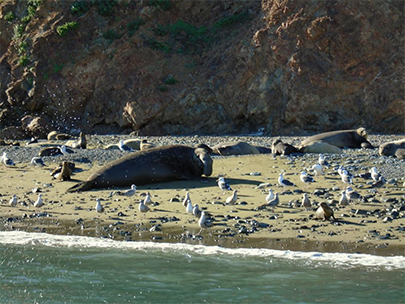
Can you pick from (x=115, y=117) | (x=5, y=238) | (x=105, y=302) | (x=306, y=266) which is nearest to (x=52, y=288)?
(x=105, y=302)

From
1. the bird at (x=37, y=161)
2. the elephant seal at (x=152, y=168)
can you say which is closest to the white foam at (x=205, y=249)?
the elephant seal at (x=152, y=168)

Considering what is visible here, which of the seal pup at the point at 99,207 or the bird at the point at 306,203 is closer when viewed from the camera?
the bird at the point at 306,203

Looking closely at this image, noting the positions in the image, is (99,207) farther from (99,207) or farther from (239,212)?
(239,212)

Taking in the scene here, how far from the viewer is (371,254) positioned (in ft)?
22.7

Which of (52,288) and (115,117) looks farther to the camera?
(115,117)

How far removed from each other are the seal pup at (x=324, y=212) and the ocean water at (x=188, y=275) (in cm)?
128

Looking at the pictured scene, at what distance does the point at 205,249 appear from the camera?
7.39 meters

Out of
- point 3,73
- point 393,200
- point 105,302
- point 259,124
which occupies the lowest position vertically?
point 105,302

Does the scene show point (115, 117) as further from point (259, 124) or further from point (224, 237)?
point (224, 237)

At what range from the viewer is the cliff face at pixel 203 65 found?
2152cm

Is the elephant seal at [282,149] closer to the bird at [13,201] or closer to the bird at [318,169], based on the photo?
the bird at [318,169]

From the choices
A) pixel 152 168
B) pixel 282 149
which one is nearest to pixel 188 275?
pixel 152 168

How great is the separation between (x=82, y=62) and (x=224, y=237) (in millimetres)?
19225

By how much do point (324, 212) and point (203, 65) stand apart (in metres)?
17.0
